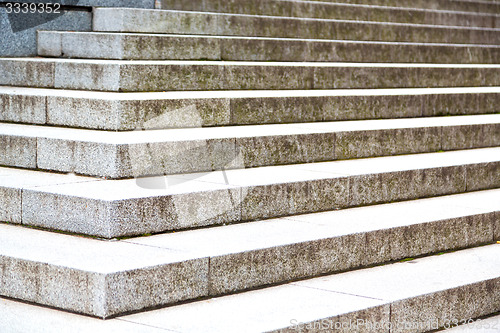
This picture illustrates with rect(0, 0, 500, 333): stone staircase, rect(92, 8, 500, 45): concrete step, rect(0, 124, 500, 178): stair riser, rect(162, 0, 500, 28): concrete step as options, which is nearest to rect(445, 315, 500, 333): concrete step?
rect(0, 0, 500, 333): stone staircase

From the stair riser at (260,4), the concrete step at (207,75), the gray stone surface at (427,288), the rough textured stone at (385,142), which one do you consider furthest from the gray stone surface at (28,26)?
the gray stone surface at (427,288)

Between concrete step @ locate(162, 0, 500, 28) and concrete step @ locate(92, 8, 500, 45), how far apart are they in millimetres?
419

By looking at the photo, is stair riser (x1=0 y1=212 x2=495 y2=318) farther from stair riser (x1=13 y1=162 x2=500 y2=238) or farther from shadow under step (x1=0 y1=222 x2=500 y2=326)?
stair riser (x1=13 y1=162 x2=500 y2=238)

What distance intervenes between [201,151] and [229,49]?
258cm

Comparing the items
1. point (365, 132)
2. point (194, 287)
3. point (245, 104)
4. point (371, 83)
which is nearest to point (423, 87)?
point (371, 83)

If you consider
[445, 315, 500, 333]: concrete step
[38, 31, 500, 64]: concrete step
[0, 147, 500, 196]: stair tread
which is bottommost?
[445, 315, 500, 333]: concrete step

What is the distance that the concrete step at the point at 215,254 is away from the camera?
404cm

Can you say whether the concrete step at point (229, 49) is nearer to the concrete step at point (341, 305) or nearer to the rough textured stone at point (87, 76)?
the rough textured stone at point (87, 76)

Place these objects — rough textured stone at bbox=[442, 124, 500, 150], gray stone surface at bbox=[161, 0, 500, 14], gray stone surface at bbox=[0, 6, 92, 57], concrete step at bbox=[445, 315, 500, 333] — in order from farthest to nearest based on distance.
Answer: gray stone surface at bbox=[161, 0, 500, 14] → gray stone surface at bbox=[0, 6, 92, 57] → rough textured stone at bbox=[442, 124, 500, 150] → concrete step at bbox=[445, 315, 500, 333]

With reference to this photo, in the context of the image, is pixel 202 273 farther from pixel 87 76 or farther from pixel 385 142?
pixel 385 142

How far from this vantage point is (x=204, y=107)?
21.4ft

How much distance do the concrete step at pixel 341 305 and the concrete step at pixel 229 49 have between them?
11.3ft

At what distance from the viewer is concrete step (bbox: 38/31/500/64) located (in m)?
7.37

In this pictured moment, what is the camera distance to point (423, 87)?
29.9 feet
